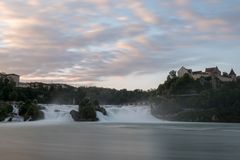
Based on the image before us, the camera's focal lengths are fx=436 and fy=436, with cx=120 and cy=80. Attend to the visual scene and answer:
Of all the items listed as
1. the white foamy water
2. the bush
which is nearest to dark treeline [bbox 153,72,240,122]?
the white foamy water

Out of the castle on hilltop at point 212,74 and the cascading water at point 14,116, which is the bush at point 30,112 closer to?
the cascading water at point 14,116

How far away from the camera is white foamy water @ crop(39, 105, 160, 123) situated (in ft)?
268

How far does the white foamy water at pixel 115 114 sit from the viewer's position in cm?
8159

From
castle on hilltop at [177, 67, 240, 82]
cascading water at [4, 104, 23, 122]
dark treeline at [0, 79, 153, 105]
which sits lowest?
cascading water at [4, 104, 23, 122]

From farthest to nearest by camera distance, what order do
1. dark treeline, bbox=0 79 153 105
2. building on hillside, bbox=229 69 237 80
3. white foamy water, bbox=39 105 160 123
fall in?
building on hillside, bbox=229 69 237 80
dark treeline, bbox=0 79 153 105
white foamy water, bbox=39 105 160 123

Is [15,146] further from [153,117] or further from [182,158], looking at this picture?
[153,117]

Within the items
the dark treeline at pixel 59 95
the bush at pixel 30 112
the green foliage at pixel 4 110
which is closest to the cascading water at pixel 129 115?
the bush at pixel 30 112

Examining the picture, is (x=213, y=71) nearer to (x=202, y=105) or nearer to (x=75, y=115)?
(x=202, y=105)

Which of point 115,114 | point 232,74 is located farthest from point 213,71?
point 115,114

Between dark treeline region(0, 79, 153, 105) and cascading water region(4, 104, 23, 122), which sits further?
dark treeline region(0, 79, 153, 105)

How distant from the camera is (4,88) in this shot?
10331cm

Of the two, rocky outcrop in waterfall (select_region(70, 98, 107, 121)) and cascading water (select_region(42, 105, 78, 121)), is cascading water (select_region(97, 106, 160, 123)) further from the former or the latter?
cascading water (select_region(42, 105, 78, 121))

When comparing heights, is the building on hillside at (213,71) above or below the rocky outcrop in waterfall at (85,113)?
above

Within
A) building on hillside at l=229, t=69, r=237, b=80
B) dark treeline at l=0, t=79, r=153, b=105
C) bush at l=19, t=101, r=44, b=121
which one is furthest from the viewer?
building on hillside at l=229, t=69, r=237, b=80
